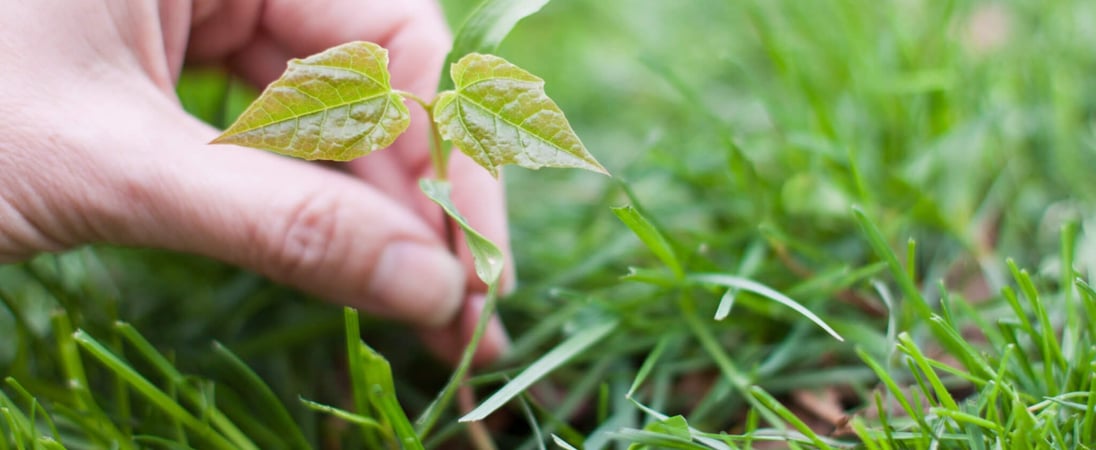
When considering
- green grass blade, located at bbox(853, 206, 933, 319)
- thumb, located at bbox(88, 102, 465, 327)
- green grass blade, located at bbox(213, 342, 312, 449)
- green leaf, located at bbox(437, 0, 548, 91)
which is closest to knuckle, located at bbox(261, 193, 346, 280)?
thumb, located at bbox(88, 102, 465, 327)

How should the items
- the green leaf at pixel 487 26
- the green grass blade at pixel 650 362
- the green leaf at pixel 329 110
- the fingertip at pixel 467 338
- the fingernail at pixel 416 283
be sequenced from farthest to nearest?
the fingertip at pixel 467 338 < the fingernail at pixel 416 283 < the green grass blade at pixel 650 362 < the green leaf at pixel 487 26 < the green leaf at pixel 329 110

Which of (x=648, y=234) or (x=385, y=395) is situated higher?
(x=648, y=234)

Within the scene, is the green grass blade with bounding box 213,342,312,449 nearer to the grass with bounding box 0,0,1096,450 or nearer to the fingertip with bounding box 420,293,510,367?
the grass with bounding box 0,0,1096,450

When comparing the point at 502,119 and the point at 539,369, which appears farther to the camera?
the point at 539,369

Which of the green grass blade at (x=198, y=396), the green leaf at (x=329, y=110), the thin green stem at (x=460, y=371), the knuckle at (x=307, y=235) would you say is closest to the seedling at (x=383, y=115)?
the green leaf at (x=329, y=110)

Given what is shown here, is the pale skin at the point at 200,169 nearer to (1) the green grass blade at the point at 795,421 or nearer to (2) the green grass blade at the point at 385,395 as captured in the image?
(2) the green grass blade at the point at 385,395

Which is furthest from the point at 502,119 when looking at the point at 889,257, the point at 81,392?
the point at 81,392

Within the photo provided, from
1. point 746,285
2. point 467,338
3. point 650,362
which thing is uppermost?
point 746,285

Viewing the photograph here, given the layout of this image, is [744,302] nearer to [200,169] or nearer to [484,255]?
[484,255]
